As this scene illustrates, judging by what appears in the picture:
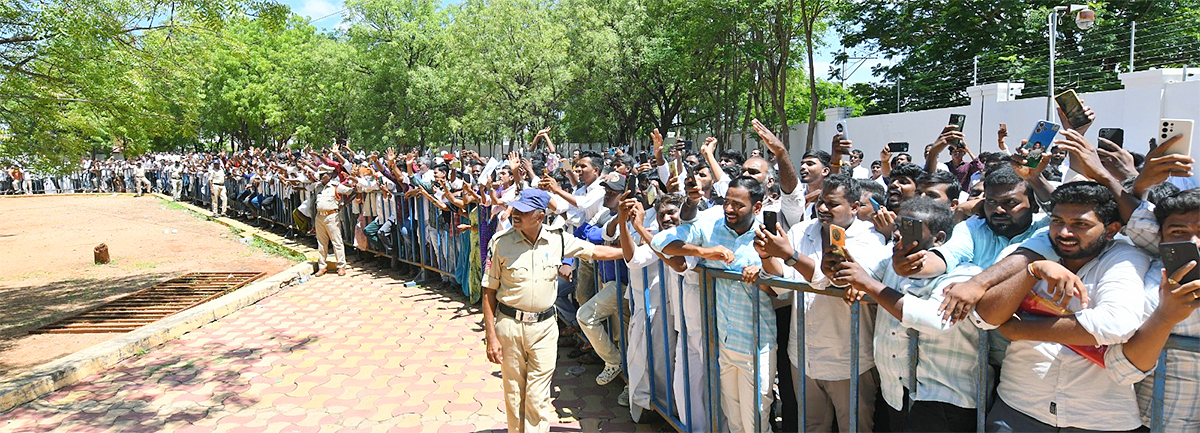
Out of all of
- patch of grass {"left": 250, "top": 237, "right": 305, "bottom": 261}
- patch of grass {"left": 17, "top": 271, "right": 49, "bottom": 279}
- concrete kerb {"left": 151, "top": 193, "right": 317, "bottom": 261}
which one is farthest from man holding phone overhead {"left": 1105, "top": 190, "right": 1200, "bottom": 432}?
patch of grass {"left": 17, "top": 271, "right": 49, "bottom": 279}

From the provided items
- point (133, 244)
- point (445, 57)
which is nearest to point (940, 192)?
point (133, 244)

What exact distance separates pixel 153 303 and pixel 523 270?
22.7 ft

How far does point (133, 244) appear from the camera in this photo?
1476cm

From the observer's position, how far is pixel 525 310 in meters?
4.45

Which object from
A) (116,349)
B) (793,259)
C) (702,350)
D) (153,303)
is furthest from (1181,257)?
(153,303)

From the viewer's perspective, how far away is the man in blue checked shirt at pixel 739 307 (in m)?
3.58

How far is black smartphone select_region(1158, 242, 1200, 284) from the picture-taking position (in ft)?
6.66

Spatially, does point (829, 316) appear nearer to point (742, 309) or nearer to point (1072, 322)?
point (742, 309)

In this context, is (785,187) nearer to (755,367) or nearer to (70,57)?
(755,367)

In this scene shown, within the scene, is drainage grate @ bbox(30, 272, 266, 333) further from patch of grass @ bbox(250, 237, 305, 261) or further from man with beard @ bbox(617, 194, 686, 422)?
man with beard @ bbox(617, 194, 686, 422)

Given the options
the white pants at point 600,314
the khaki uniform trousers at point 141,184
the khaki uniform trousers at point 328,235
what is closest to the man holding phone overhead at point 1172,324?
the white pants at point 600,314

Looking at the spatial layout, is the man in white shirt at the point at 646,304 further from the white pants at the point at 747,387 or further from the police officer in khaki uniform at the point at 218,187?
the police officer in khaki uniform at the point at 218,187

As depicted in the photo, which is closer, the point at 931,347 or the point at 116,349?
the point at 931,347

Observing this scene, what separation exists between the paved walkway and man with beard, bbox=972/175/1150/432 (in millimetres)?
2680
